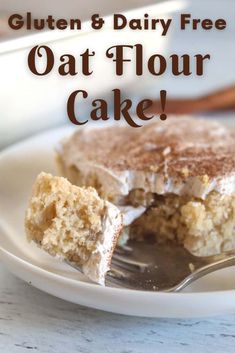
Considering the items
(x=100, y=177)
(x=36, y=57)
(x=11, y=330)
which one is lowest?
(x=11, y=330)

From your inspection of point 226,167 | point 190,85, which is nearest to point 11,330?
point 226,167

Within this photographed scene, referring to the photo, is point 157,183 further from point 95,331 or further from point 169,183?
point 95,331

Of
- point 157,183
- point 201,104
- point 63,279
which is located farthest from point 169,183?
point 201,104

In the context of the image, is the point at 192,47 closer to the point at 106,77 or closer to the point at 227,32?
the point at 227,32

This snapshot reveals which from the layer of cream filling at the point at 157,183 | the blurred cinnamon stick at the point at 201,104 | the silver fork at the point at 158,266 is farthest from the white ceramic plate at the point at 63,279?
the blurred cinnamon stick at the point at 201,104

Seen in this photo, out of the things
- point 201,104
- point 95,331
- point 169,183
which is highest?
point 201,104

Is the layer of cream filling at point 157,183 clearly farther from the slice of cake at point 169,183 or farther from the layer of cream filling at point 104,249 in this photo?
the layer of cream filling at point 104,249

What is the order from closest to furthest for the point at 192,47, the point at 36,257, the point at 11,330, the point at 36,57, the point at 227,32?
the point at 11,330
the point at 36,257
the point at 36,57
the point at 192,47
the point at 227,32
